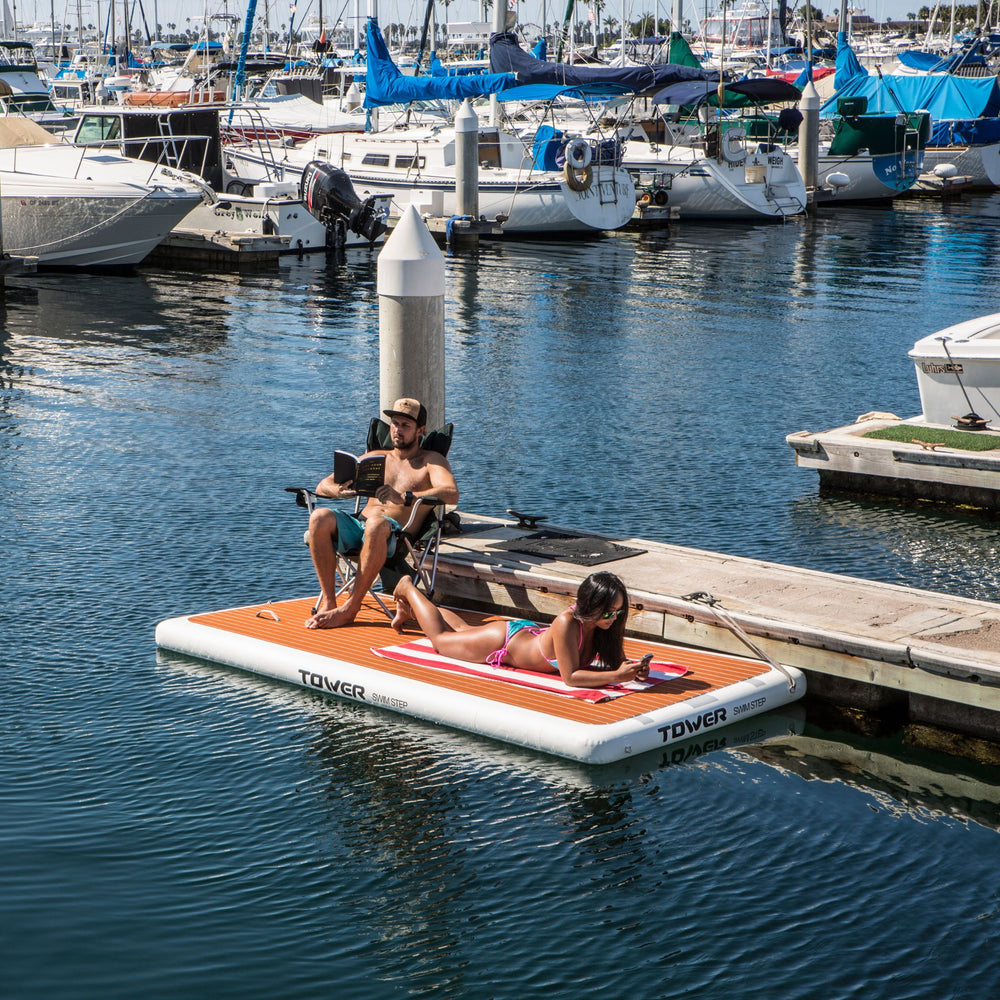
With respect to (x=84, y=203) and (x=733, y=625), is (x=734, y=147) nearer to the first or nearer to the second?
(x=84, y=203)

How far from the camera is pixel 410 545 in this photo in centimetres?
920

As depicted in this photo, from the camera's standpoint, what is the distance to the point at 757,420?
16.7 m

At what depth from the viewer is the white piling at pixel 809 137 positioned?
139 feet

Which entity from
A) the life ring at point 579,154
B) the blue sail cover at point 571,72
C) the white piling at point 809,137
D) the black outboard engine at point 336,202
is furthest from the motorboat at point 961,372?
the white piling at point 809,137

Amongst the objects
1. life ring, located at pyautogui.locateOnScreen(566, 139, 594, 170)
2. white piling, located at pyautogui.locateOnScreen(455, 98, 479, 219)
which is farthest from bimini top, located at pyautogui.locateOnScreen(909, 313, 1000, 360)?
life ring, located at pyautogui.locateOnScreen(566, 139, 594, 170)

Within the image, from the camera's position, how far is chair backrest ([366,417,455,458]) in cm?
945

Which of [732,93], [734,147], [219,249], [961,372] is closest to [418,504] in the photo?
[961,372]

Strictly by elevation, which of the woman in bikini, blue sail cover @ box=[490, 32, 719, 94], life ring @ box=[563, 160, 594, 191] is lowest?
the woman in bikini

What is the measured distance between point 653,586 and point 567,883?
299 cm

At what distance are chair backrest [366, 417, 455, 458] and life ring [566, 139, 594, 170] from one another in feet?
92.0

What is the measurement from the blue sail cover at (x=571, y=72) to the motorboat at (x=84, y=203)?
1449 cm

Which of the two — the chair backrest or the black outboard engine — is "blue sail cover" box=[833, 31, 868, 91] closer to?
the black outboard engine

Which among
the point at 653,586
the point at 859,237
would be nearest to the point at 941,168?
the point at 859,237

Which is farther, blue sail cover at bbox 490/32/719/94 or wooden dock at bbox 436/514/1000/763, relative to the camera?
blue sail cover at bbox 490/32/719/94
